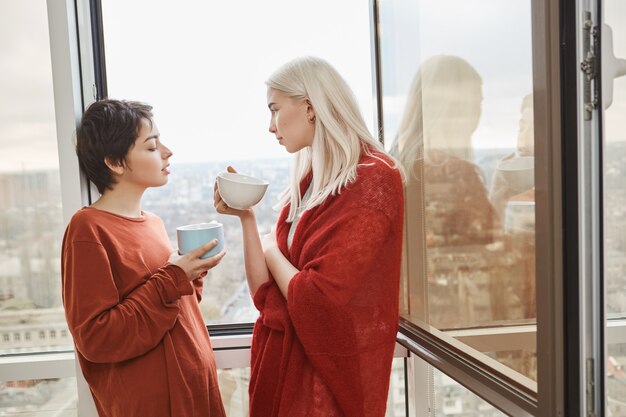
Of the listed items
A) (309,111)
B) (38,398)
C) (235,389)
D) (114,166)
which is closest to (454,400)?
(235,389)

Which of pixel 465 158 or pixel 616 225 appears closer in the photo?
pixel 616 225

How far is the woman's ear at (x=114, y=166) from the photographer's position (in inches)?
51.3

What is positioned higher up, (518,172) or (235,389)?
(518,172)

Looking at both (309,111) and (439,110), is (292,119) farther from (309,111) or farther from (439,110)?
(439,110)

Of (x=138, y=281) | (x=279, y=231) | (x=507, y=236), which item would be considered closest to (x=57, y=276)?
(x=138, y=281)

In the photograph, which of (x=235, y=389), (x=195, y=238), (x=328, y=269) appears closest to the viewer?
(x=328, y=269)

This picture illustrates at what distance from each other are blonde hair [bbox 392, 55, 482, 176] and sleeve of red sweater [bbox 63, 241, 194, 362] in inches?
30.2

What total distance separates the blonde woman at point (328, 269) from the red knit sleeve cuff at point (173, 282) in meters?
0.16

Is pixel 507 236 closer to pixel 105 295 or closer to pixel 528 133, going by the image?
pixel 528 133

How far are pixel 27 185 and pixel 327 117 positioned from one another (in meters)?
1.07

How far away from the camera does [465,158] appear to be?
48.9 inches

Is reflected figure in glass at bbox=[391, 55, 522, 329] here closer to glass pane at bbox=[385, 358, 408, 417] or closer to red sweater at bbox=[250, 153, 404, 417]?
red sweater at bbox=[250, 153, 404, 417]

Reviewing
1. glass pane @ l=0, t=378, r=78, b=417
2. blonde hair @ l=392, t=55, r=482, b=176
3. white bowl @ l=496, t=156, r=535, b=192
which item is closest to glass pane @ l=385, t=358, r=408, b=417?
blonde hair @ l=392, t=55, r=482, b=176

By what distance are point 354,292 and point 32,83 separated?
126 cm
